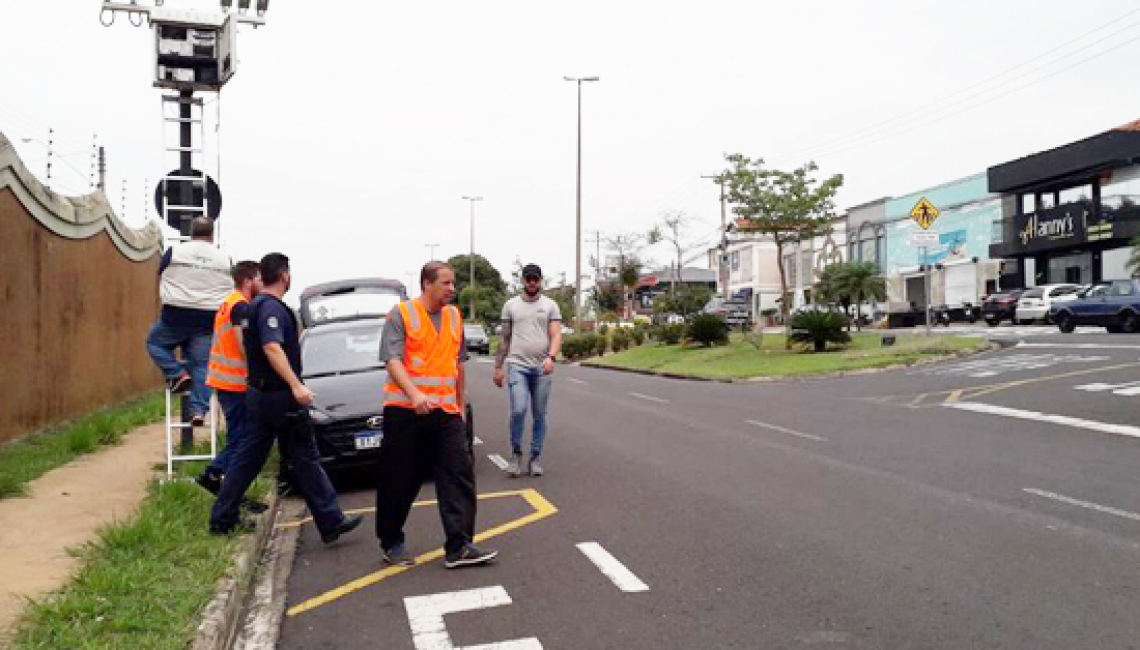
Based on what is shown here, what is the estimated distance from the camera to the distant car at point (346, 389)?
29.3ft

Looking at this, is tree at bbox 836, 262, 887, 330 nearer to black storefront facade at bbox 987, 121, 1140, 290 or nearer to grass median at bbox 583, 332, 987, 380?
grass median at bbox 583, 332, 987, 380

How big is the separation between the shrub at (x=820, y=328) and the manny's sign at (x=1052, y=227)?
1912 cm

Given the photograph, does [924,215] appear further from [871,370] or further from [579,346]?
[579,346]

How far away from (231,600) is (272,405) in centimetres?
147

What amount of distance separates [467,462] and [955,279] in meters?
48.8

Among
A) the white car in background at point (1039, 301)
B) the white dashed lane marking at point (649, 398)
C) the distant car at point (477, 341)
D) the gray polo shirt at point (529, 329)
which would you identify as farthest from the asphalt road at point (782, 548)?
the distant car at point (477, 341)

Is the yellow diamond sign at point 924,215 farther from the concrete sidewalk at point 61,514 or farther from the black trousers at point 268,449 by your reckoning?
the black trousers at point 268,449

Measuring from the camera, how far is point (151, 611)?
4.82m

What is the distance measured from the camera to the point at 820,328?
25.8m

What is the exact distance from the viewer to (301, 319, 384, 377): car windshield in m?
10.2

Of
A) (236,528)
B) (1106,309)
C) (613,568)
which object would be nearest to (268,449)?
(236,528)

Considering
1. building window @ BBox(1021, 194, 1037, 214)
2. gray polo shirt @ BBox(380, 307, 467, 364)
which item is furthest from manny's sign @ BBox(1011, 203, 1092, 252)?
gray polo shirt @ BBox(380, 307, 467, 364)

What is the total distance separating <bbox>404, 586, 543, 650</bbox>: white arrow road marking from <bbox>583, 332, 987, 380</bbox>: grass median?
17.2 metres

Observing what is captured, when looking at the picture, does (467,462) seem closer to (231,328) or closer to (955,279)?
(231,328)
